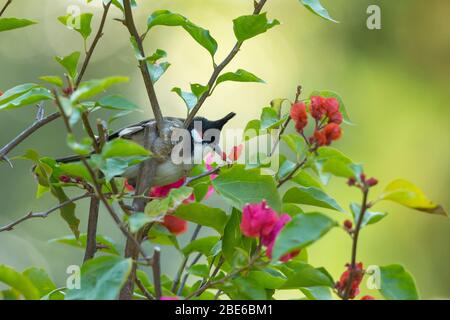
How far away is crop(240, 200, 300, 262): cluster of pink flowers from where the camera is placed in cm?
102

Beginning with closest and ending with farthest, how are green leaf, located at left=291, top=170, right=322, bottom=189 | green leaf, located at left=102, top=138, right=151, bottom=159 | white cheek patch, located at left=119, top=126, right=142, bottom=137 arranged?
green leaf, located at left=102, top=138, right=151, bottom=159 < green leaf, located at left=291, top=170, right=322, bottom=189 < white cheek patch, located at left=119, top=126, right=142, bottom=137

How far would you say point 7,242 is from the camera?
4.06 metres

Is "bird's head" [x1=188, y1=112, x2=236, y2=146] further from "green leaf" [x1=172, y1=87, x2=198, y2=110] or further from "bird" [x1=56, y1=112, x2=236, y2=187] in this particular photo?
"green leaf" [x1=172, y1=87, x2=198, y2=110]

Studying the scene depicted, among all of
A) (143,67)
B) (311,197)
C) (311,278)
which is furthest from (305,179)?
(143,67)

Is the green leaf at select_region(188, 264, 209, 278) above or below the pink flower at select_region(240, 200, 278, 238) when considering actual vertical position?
below

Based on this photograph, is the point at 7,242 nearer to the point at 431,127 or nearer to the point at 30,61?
the point at 30,61

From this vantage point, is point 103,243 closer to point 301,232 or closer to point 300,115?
point 300,115

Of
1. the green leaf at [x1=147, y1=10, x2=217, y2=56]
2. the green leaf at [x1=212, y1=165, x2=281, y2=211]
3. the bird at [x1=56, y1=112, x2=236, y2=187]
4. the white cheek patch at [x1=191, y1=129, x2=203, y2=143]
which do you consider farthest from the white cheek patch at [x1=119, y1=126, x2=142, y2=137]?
the green leaf at [x1=212, y1=165, x2=281, y2=211]

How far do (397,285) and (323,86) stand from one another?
3169 millimetres

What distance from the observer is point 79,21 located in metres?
1.41

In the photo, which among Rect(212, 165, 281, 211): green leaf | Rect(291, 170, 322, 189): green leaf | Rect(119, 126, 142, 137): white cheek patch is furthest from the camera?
Rect(119, 126, 142, 137): white cheek patch

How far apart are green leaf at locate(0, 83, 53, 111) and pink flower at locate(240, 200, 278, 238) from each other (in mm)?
398

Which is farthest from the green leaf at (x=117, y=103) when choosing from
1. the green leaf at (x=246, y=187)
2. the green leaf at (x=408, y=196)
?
the green leaf at (x=408, y=196)
